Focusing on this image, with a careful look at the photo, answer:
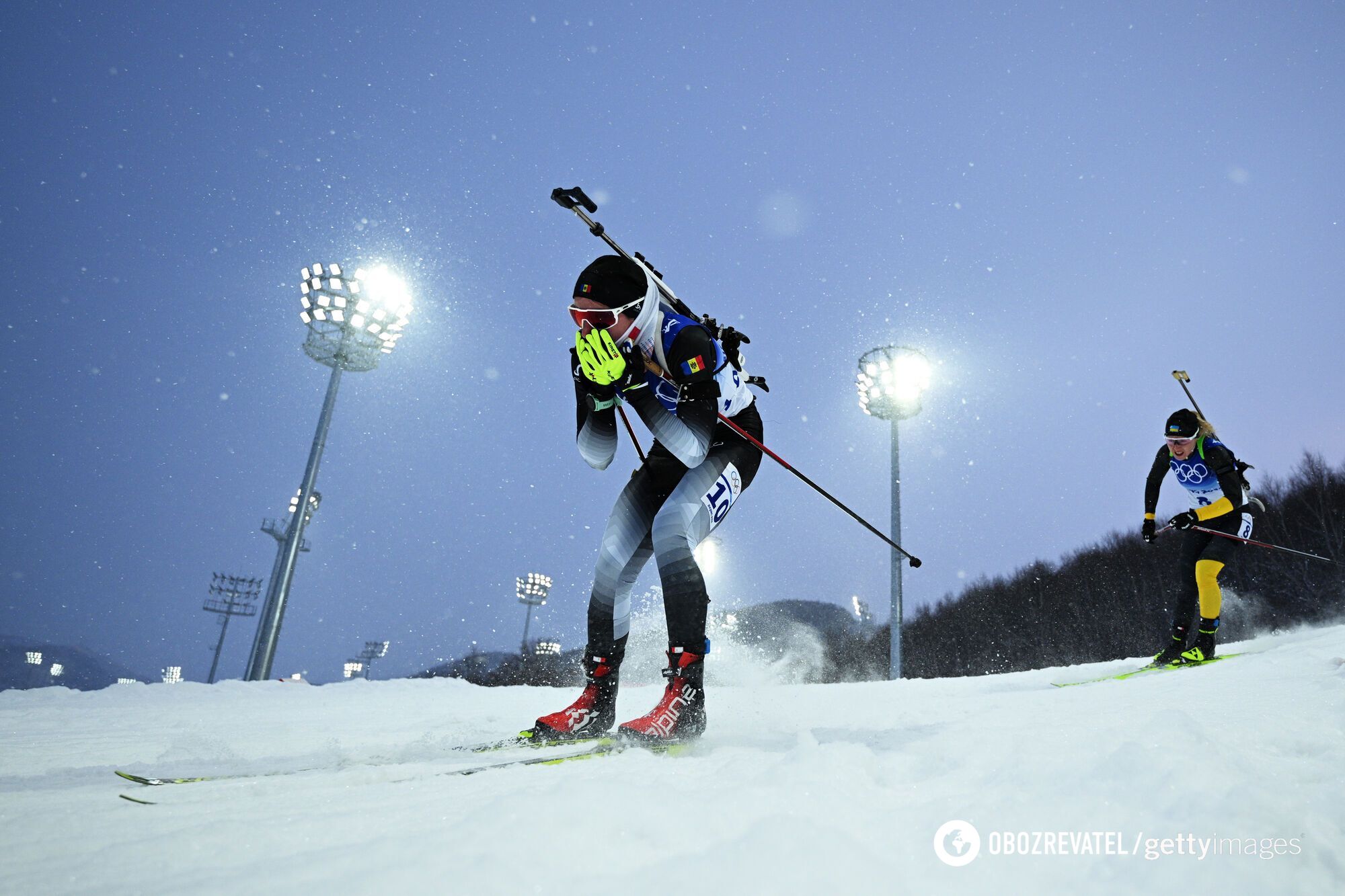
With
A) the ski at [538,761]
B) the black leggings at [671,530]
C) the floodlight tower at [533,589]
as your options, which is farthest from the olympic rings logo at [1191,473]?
the floodlight tower at [533,589]

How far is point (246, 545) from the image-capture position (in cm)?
16675

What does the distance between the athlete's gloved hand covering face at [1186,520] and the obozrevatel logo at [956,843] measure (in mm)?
6043

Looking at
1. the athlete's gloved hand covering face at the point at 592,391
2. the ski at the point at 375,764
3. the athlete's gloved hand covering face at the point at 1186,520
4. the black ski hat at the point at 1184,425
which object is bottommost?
the ski at the point at 375,764

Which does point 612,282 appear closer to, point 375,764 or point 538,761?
point 538,761

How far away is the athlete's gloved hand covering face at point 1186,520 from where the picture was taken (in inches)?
224

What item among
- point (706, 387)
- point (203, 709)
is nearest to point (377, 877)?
point (706, 387)

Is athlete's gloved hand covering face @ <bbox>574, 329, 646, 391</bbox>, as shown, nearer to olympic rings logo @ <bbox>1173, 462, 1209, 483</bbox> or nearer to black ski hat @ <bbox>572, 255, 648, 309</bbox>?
black ski hat @ <bbox>572, 255, 648, 309</bbox>

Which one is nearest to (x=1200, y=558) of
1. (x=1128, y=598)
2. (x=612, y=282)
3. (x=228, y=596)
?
(x=612, y=282)

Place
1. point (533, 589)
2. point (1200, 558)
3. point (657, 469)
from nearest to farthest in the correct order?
1. point (657, 469)
2. point (1200, 558)
3. point (533, 589)

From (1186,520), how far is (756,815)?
6460 mm

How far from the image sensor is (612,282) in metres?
3.14

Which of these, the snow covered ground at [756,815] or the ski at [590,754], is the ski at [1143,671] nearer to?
the snow covered ground at [756,815]

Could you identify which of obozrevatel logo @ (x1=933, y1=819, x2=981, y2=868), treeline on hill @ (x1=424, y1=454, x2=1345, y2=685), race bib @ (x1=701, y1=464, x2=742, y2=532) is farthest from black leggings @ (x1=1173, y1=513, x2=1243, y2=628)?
treeline on hill @ (x1=424, y1=454, x2=1345, y2=685)

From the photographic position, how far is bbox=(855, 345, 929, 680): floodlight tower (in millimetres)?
16217
